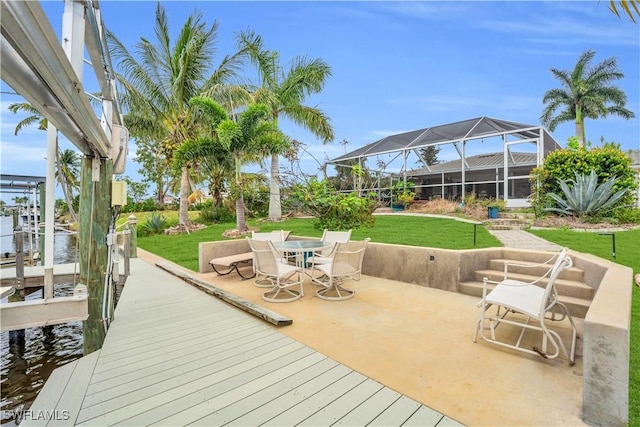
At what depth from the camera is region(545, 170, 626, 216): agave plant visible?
9.24 m

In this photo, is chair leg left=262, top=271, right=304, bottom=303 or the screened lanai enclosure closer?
chair leg left=262, top=271, right=304, bottom=303

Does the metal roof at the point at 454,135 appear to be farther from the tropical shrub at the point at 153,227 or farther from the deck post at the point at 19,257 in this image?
the deck post at the point at 19,257

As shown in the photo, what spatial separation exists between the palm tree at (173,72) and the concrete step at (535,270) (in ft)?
43.6

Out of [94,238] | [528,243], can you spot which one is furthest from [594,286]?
[94,238]

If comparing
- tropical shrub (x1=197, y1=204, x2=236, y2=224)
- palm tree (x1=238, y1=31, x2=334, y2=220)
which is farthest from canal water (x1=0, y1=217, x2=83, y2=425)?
tropical shrub (x1=197, y1=204, x2=236, y2=224)

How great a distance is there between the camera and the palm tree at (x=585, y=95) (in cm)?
2330

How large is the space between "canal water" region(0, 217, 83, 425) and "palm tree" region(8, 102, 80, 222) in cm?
82

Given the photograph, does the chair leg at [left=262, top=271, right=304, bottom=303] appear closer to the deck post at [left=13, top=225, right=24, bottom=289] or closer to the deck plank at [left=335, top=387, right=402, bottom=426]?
the deck plank at [left=335, top=387, right=402, bottom=426]

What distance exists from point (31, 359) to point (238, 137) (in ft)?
27.7

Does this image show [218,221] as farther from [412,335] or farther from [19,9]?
[19,9]

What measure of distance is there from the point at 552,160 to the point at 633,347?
1077 cm

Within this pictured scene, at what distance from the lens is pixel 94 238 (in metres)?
3.79

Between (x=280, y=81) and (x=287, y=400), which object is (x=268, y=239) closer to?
(x=287, y=400)

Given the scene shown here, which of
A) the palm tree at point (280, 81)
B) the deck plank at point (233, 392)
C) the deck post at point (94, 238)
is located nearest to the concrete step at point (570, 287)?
the deck plank at point (233, 392)
